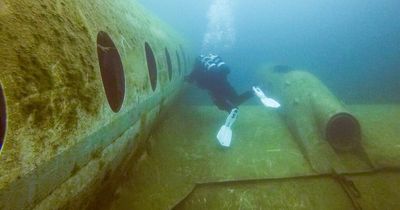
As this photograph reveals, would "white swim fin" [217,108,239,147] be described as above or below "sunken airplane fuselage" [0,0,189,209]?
below

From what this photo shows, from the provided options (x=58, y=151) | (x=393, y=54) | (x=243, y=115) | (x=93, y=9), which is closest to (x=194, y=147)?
(x=243, y=115)

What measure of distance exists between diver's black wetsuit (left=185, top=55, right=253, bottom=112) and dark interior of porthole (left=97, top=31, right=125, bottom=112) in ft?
14.2

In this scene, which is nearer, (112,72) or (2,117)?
(2,117)

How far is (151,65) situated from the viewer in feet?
16.1

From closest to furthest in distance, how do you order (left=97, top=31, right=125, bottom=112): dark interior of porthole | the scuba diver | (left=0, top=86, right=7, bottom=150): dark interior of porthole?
(left=0, top=86, right=7, bottom=150): dark interior of porthole < (left=97, top=31, right=125, bottom=112): dark interior of porthole < the scuba diver

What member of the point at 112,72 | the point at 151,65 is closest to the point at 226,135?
the point at 151,65

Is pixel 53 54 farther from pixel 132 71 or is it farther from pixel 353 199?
pixel 353 199

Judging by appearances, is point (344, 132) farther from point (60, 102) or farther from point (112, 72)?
point (60, 102)

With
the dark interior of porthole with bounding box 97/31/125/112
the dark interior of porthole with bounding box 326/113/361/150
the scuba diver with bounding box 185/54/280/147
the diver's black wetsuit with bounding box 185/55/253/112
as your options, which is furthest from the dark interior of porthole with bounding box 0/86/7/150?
the diver's black wetsuit with bounding box 185/55/253/112

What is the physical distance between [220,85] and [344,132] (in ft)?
10.3

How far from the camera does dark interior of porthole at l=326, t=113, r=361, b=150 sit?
5.64 meters

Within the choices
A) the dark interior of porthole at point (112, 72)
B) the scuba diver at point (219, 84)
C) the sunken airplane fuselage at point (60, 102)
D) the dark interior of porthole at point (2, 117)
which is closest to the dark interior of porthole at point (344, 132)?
the scuba diver at point (219, 84)

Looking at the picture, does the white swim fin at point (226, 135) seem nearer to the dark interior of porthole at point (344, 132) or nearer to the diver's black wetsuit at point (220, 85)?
the diver's black wetsuit at point (220, 85)

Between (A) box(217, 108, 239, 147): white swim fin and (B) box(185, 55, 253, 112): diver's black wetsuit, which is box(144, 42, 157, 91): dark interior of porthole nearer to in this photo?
(A) box(217, 108, 239, 147): white swim fin
